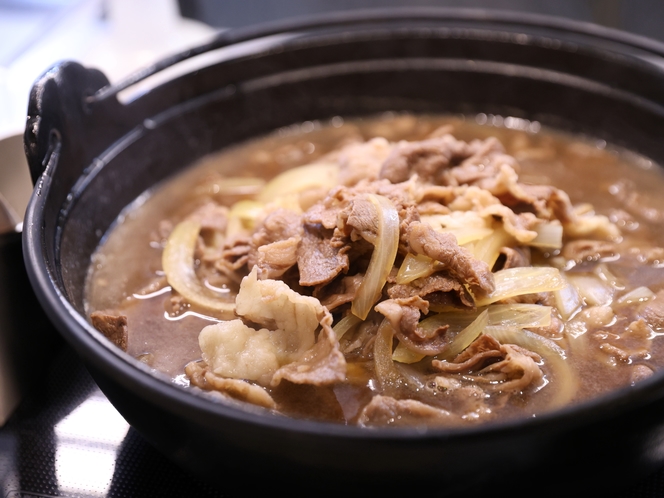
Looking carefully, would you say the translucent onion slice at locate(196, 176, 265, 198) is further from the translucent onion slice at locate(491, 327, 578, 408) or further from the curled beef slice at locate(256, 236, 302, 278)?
the translucent onion slice at locate(491, 327, 578, 408)

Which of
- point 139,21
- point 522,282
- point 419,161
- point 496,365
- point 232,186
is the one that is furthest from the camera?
point 139,21

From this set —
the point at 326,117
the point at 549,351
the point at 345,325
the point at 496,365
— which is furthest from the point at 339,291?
the point at 326,117

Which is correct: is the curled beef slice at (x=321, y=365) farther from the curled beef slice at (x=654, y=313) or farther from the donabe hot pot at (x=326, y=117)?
the curled beef slice at (x=654, y=313)

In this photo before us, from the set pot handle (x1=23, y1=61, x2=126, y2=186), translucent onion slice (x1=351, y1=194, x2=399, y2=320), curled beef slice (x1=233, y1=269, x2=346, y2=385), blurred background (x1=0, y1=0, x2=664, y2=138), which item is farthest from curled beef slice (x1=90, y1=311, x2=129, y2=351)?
blurred background (x1=0, y1=0, x2=664, y2=138)

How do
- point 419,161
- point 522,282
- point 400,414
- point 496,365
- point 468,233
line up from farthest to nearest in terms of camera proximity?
point 419,161, point 468,233, point 522,282, point 496,365, point 400,414

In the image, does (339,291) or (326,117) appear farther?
(326,117)

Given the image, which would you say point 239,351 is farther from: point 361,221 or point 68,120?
point 68,120

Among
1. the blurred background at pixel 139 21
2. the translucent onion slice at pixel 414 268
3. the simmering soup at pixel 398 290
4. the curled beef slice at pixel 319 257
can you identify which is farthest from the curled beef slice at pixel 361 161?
the blurred background at pixel 139 21
